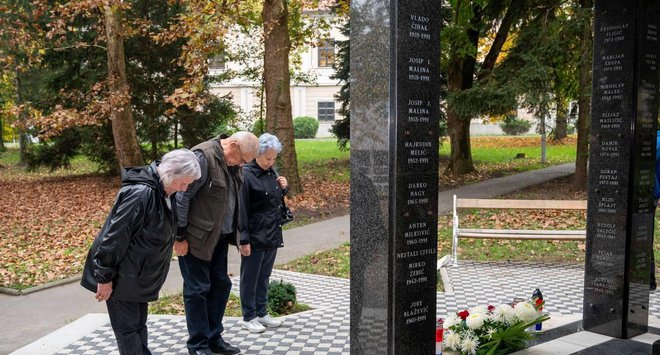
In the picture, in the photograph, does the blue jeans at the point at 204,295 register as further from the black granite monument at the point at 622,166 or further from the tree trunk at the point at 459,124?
the tree trunk at the point at 459,124

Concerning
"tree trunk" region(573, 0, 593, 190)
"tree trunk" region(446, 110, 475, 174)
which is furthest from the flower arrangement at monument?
"tree trunk" region(446, 110, 475, 174)

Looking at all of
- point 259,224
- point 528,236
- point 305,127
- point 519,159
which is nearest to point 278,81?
point 528,236

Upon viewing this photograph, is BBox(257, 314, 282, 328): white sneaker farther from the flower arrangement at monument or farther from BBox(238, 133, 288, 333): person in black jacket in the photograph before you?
the flower arrangement at monument

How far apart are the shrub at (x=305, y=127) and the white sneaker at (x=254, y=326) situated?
4436 cm

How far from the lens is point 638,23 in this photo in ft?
18.4

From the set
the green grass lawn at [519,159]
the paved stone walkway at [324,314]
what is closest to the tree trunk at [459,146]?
the green grass lawn at [519,159]

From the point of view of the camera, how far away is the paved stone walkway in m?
5.90

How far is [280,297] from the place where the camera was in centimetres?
715

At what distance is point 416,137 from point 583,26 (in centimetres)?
1330

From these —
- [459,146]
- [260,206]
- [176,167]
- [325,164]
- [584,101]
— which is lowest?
[325,164]

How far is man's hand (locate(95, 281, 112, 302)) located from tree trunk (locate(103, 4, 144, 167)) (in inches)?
527

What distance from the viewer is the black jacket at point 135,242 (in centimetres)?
414

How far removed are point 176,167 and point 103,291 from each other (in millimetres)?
966

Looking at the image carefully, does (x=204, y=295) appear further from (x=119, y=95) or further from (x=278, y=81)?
(x=119, y=95)
